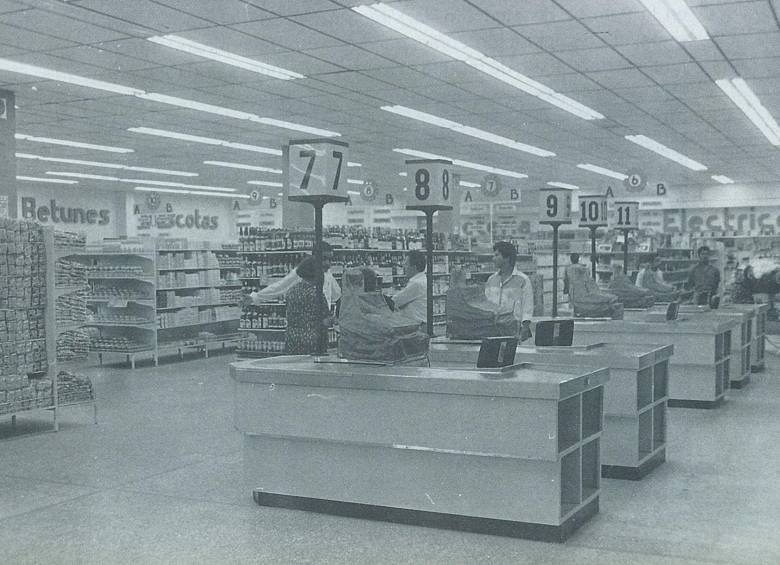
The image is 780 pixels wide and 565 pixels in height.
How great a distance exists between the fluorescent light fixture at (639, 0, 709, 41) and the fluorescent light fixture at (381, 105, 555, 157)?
15.5 ft

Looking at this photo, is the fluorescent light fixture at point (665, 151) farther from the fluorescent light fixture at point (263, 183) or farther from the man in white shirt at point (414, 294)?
the fluorescent light fixture at point (263, 183)

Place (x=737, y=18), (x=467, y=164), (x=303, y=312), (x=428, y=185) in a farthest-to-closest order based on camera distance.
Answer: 1. (x=467, y=164)
2. (x=737, y=18)
3. (x=303, y=312)
4. (x=428, y=185)

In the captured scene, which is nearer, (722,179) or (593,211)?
(593,211)

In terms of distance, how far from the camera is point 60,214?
24.8 meters

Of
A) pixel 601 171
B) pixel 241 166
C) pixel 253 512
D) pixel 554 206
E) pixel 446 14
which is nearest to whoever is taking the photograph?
pixel 253 512

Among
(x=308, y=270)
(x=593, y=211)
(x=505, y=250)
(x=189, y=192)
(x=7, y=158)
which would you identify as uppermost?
(x=189, y=192)

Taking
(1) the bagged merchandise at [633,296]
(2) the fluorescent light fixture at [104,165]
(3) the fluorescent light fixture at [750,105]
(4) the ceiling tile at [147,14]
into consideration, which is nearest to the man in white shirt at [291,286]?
(4) the ceiling tile at [147,14]

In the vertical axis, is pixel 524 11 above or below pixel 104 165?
above

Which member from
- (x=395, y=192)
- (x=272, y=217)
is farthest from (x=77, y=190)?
(x=395, y=192)

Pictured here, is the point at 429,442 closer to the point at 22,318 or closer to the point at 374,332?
the point at 374,332

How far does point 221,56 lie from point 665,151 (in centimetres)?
1133

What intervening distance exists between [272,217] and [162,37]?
21816mm

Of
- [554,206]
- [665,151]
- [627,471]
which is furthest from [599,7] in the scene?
[665,151]

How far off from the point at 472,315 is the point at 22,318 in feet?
12.8
